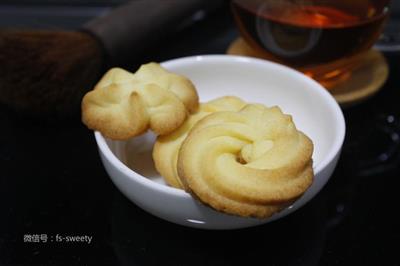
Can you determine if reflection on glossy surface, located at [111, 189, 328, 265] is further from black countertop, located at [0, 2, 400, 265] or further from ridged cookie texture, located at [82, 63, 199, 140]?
ridged cookie texture, located at [82, 63, 199, 140]

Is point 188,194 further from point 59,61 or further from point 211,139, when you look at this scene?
point 59,61

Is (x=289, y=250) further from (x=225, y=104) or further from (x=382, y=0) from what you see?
(x=382, y=0)

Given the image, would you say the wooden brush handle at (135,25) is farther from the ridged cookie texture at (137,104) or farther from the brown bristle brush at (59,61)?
the ridged cookie texture at (137,104)

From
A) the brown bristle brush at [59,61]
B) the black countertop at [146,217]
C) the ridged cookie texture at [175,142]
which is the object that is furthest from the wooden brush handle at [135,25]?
the ridged cookie texture at [175,142]

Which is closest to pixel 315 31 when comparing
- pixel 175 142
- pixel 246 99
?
pixel 246 99

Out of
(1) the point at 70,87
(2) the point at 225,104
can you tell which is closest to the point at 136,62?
(1) the point at 70,87

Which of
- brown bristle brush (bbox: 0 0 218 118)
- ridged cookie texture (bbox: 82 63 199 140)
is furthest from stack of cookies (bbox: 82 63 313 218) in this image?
brown bristle brush (bbox: 0 0 218 118)
